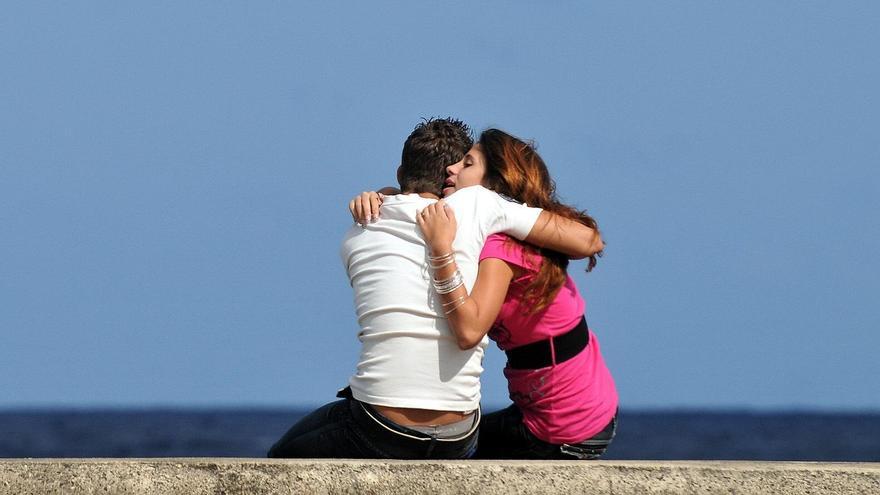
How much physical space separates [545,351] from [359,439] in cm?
70

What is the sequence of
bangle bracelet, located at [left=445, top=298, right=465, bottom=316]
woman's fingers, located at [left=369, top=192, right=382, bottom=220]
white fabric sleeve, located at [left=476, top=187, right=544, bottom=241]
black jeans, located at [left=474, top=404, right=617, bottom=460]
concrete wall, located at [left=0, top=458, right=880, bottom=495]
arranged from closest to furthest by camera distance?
concrete wall, located at [left=0, top=458, right=880, bottom=495]
bangle bracelet, located at [left=445, top=298, right=465, bottom=316]
white fabric sleeve, located at [left=476, top=187, right=544, bottom=241]
woman's fingers, located at [left=369, top=192, right=382, bottom=220]
black jeans, located at [left=474, top=404, right=617, bottom=460]

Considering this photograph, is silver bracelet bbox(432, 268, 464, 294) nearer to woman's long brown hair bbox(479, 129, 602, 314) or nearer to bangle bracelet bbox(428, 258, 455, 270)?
bangle bracelet bbox(428, 258, 455, 270)

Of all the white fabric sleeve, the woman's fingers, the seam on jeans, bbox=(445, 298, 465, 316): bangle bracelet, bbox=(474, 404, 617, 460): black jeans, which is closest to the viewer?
bbox=(445, 298, 465, 316): bangle bracelet

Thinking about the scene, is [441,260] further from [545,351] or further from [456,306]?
[545,351]

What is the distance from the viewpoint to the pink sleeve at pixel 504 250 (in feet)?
12.3

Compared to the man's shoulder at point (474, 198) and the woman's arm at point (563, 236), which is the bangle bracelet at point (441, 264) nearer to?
the man's shoulder at point (474, 198)

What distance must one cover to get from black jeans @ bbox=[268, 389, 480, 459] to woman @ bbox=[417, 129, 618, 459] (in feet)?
0.90

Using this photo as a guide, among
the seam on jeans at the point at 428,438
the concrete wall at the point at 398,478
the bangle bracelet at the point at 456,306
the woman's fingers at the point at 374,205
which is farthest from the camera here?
the woman's fingers at the point at 374,205

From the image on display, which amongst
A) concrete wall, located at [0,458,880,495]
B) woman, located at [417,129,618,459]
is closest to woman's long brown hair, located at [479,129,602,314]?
woman, located at [417,129,618,459]

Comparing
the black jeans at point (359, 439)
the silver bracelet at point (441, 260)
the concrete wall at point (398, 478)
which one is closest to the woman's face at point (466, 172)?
the silver bracelet at point (441, 260)

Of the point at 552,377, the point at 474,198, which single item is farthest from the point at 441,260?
the point at 552,377

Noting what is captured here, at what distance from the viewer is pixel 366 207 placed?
3.85 m

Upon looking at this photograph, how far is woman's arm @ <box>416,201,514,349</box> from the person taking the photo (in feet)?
11.7

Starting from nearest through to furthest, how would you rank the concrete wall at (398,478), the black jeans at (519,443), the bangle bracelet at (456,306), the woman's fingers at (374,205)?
the concrete wall at (398,478) → the bangle bracelet at (456,306) → the woman's fingers at (374,205) → the black jeans at (519,443)
